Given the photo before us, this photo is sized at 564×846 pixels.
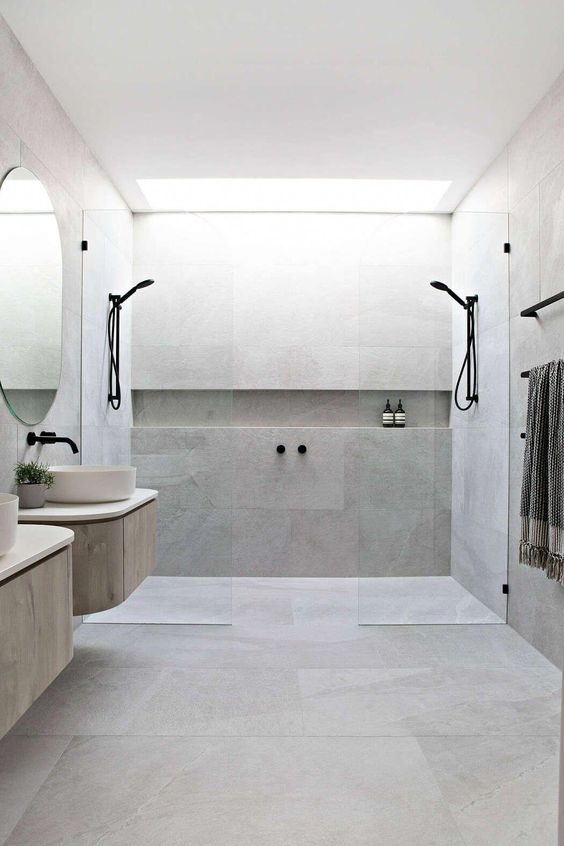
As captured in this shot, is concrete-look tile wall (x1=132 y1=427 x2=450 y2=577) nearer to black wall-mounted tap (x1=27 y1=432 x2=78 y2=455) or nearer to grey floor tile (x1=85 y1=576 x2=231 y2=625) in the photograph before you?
grey floor tile (x1=85 y1=576 x2=231 y2=625)

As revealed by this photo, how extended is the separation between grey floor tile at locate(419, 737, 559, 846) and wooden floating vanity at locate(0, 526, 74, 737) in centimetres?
117

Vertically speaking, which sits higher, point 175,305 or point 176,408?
point 175,305

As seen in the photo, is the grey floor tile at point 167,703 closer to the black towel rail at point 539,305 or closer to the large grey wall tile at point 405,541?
the large grey wall tile at point 405,541

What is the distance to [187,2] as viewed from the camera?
2309 mm

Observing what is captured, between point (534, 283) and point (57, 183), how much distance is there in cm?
226

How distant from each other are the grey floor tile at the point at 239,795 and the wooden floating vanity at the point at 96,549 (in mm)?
526

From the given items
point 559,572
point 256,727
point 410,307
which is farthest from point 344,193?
point 256,727

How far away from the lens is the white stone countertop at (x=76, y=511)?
240 cm

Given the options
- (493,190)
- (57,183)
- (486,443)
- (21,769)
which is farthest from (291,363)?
(21,769)

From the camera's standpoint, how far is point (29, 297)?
2650 millimetres

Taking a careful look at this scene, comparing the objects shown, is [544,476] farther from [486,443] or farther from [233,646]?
[233,646]

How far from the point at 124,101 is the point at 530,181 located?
194 centimetres

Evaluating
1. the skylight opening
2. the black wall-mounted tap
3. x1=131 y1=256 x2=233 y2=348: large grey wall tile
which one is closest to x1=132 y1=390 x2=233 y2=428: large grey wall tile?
x1=131 y1=256 x2=233 y2=348: large grey wall tile

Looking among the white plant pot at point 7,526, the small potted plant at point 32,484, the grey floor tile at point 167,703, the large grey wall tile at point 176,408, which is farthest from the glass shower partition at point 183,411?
the white plant pot at point 7,526
